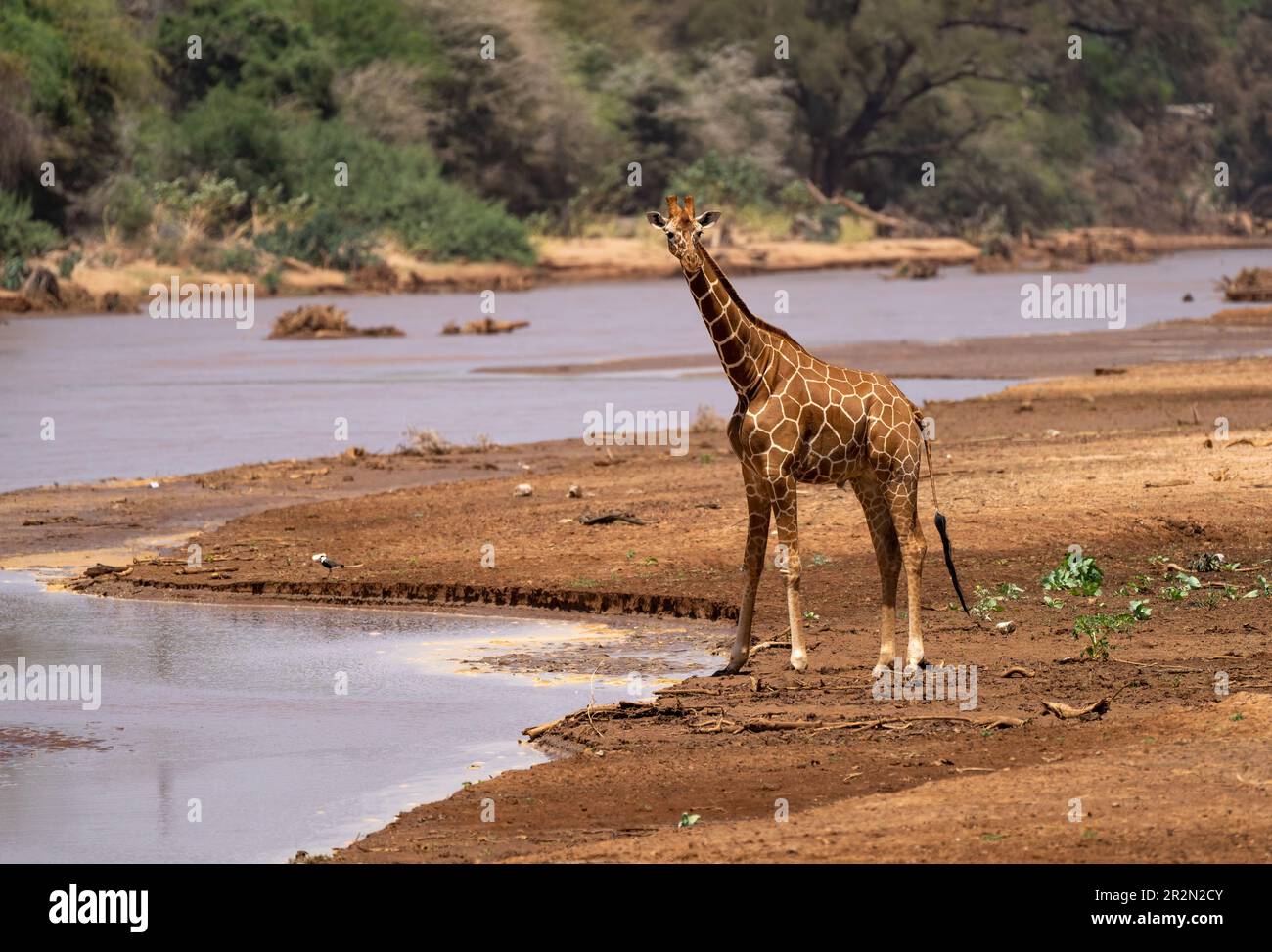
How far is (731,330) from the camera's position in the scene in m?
11.1

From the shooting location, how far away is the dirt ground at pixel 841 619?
8.23 m

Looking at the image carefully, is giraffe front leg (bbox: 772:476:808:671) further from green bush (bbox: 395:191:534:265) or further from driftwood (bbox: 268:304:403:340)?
green bush (bbox: 395:191:534:265)

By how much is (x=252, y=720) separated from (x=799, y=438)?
2955 millimetres

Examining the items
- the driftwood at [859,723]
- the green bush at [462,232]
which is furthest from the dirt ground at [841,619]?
the green bush at [462,232]

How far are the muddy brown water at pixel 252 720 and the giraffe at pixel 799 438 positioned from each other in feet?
3.61

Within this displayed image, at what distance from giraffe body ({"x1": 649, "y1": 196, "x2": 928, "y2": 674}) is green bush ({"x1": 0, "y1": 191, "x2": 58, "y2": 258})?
141 ft

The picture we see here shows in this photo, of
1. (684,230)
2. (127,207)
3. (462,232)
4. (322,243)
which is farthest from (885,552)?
(462,232)

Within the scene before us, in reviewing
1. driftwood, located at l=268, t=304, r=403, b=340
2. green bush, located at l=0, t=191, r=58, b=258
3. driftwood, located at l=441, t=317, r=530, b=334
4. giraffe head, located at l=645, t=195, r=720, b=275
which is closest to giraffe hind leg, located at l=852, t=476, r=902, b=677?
giraffe head, located at l=645, t=195, r=720, b=275

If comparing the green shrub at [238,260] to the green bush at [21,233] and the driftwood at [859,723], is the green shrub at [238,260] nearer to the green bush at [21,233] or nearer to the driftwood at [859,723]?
the green bush at [21,233]

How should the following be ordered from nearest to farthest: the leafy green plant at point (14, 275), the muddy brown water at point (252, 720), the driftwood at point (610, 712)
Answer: the muddy brown water at point (252, 720) → the driftwood at point (610, 712) → the leafy green plant at point (14, 275)

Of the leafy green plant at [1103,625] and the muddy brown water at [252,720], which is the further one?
the leafy green plant at [1103,625]
